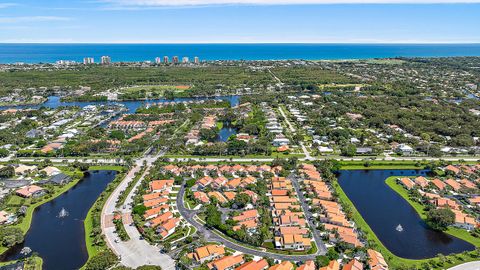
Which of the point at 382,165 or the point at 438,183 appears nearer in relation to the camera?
the point at 438,183

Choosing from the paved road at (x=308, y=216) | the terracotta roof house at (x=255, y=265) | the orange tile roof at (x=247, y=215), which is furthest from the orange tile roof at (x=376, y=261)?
the orange tile roof at (x=247, y=215)

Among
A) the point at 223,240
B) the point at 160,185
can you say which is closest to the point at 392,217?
the point at 223,240

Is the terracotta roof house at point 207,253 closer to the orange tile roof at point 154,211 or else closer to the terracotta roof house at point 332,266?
the orange tile roof at point 154,211

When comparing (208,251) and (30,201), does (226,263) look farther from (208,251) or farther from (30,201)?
(30,201)

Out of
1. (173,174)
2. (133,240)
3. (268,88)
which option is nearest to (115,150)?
(173,174)

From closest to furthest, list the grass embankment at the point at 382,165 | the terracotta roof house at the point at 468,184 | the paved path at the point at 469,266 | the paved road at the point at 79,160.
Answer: the paved path at the point at 469,266 → the terracotta roof house at the point at 468,184 → the grass embankment at the point at 382,165 → the paved road at the point at 79,160
